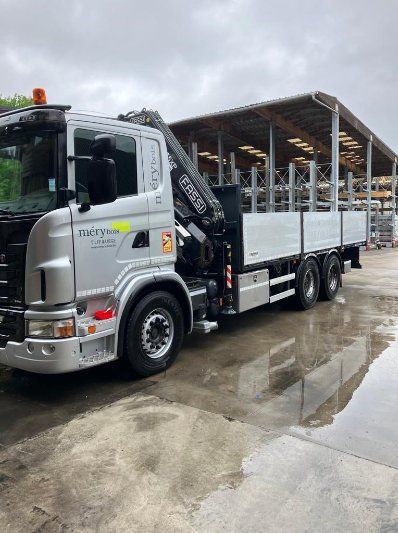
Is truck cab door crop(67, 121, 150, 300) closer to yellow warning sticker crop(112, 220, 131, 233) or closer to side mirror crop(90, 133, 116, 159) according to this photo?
yellow warning sticker crop(112, 220, 131, 233)

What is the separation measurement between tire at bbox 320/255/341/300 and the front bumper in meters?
6.28

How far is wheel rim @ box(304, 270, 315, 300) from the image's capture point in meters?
8.61

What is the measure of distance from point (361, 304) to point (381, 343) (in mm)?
2994

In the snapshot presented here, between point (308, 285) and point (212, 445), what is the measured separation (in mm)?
5748

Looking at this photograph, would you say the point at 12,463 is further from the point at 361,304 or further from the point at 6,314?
the point at 361,304

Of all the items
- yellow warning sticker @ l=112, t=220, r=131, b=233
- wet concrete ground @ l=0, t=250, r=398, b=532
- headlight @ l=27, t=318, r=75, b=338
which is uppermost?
yellow warning sticker @ l=112, t=220, r=131, b=233

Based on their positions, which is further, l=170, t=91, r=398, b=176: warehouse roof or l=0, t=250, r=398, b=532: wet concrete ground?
l=170, t=91, r=398, b=176: warehouse roof

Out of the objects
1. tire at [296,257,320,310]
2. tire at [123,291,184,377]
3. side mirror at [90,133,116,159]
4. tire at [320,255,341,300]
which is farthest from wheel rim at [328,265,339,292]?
side mirror at [90,133,116,159]

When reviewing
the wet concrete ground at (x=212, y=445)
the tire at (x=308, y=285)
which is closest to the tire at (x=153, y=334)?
the wet concrete ground at (x=212, y=445)

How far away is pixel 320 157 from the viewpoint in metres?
23.7

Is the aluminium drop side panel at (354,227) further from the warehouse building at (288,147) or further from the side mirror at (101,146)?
the side mirror at (101,146)

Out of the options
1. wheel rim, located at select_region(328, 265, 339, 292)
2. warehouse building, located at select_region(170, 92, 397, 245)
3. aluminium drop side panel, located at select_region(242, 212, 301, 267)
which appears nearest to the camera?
aluminium drop side panel, located at select_region(242, 212, 301, 267)

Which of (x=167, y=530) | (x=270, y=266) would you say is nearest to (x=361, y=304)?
(x=270, y=266)

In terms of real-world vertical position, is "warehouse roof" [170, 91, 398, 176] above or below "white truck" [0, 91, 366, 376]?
above
